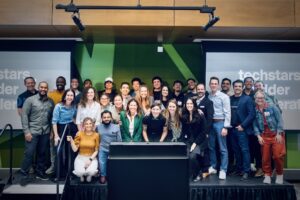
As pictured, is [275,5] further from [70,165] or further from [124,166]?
[124,166]

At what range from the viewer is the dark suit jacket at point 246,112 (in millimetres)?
5254

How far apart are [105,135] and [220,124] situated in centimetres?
188

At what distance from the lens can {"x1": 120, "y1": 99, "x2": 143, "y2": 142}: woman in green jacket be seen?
5098 mm

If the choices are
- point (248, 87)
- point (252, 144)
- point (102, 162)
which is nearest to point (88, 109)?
point (102, 162)

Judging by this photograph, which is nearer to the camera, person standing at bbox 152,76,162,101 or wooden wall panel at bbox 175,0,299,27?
wooden wall panel at bbox 175,0,299,27

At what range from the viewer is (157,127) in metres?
5.08

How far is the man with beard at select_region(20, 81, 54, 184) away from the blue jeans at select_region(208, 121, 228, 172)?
2.69 m

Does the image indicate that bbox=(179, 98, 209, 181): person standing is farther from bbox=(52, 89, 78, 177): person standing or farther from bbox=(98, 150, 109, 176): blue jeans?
bbox=(52, 89, 78, 177): person standing

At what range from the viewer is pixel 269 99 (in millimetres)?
5219

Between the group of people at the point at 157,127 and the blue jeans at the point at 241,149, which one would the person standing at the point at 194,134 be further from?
the blue jeans at the point at 241,149

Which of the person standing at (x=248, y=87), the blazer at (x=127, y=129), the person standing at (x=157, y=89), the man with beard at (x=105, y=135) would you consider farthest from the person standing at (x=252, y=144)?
the man with beard at (x=105, y=135)

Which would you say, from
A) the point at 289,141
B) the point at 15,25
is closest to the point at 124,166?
the point at 15,25

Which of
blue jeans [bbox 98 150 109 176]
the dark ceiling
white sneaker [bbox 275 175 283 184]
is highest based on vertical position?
the dark ceiling

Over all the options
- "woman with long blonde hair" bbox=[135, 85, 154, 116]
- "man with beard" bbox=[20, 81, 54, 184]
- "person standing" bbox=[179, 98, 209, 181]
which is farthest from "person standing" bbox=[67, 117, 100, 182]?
Result: "person standing" bbox=[179, 98, 209, 181]
